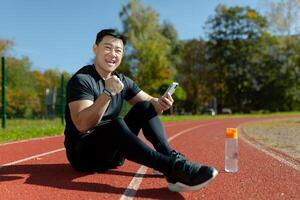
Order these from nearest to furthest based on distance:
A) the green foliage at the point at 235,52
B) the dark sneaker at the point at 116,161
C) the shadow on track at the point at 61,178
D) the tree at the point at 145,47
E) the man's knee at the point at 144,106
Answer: the shadow on track at the point at 61,178 → the man's knee at the point at 144,106 → the dark sneaker at the point at 116,161 → the tree at the point at 145,47 → the green foliage at the point at 235,52

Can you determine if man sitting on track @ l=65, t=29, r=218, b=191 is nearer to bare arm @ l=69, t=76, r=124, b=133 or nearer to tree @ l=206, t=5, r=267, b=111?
bare arm @ l=69, t=76, r=124, b=133

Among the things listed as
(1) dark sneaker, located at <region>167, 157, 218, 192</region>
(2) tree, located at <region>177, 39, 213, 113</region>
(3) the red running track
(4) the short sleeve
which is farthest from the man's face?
(2) tree, located at <region>177, 39, 213, 113</region>

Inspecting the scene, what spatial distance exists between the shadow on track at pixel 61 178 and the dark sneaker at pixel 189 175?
0.44ft

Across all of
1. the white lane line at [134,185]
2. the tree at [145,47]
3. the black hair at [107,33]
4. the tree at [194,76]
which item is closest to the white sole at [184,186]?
the white lane line at [134,185]

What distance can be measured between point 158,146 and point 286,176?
1585 mm

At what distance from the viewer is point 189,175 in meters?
3.55

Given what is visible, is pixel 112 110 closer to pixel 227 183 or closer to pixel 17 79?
pixel 227 183

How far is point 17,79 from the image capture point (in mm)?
47375

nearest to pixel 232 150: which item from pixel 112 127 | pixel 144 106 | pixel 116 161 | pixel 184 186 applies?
pixel 116 161

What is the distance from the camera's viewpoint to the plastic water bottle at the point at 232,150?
5.11 metres

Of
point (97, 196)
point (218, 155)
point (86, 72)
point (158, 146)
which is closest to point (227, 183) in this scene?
point (158, 146)

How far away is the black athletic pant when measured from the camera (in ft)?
12.3

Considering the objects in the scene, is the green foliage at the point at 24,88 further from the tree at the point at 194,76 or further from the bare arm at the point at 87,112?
the tree at the point at 194,76

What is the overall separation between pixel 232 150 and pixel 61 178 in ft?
6.93
